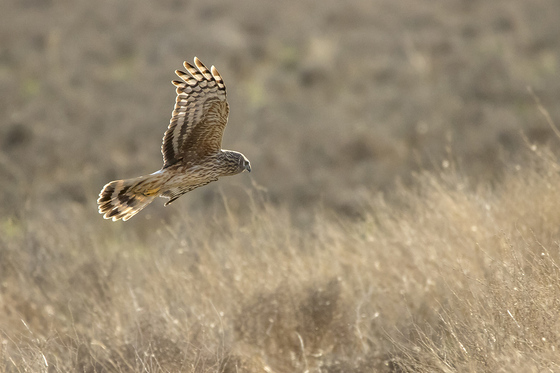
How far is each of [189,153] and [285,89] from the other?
13275 mm

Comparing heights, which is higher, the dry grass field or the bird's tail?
the bird's tail

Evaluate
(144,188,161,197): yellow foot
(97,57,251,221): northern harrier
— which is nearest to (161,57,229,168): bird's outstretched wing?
(97,57,251,221): northern harrier

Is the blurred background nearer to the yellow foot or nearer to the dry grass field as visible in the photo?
the dry grass field

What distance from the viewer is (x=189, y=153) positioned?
7348 millimetres

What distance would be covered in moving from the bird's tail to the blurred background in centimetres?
684

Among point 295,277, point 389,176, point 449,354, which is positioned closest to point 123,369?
point 295,277

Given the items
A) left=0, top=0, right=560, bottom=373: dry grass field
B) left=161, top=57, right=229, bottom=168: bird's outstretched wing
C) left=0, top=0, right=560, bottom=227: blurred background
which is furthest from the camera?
left=0, top=0, right=560, bottom=227: blurred background

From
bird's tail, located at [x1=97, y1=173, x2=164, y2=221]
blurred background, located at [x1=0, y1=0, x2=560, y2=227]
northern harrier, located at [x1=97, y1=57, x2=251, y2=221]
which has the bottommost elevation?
blurred background, located at [x1=0, y1=0, x2=560, y2=227]

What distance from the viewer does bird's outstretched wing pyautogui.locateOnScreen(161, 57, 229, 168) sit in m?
7.18

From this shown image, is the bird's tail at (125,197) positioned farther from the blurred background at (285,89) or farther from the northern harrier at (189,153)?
the blurred background at (285,89)

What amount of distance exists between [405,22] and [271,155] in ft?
24.4

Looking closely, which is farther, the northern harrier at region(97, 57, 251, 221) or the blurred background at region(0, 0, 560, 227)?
the blurred background at region(0, 0, 560, 227)

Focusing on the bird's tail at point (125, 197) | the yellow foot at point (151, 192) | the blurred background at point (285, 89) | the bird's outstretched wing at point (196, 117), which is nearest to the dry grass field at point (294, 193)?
the blurred background at point (285, 89)

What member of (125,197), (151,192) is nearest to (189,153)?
(151,192)
